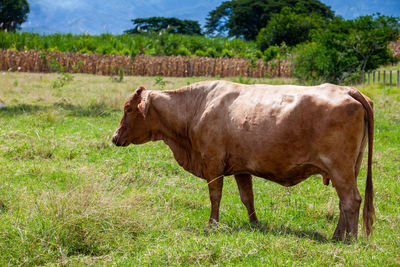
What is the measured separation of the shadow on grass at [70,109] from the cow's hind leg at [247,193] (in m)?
7.53

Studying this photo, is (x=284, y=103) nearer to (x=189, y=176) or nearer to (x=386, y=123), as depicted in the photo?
(x=189, y=176)

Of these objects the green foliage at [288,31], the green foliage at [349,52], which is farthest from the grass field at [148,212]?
the green foliage at [288,31]

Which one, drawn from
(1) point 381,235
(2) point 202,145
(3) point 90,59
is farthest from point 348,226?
(3) point 90,59

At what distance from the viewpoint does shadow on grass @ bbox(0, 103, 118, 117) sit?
1266 cm

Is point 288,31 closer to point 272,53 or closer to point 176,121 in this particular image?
point 272,53

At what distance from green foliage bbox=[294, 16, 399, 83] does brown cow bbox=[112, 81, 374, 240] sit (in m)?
18.2

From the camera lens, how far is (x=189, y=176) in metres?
7.76

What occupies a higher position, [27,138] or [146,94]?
[146,94]

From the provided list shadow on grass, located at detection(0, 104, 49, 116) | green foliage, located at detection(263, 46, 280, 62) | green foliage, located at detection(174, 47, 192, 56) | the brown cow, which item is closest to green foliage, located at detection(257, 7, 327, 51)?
green foliage, located at detection(263, 46, 280, 62)

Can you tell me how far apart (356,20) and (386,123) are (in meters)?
17.1

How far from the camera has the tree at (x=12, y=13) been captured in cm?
6656

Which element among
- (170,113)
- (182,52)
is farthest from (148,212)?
(182,52)

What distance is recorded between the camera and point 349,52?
24.8 meters

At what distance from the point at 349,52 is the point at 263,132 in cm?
2162
